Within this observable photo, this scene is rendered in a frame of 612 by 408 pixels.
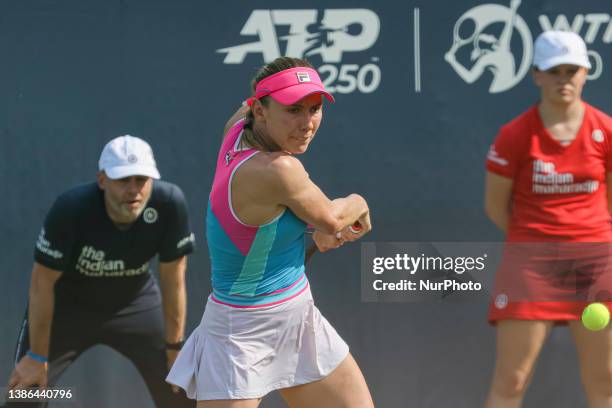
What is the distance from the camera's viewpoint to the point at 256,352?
10.5 ft

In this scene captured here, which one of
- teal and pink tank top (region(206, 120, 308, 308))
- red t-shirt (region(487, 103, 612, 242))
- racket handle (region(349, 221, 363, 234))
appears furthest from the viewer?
red t-shirt (region(487, 103, 612, 242))

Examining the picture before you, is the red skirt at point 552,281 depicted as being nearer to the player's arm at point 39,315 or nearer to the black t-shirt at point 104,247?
the black t-shirt at point 104,247

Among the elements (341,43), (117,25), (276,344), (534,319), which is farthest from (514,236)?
(117,25)

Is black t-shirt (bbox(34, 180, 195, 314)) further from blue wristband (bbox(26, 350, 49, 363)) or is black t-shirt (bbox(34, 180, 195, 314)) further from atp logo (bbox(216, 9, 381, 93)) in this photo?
atp logo (bbox(216, 9, 381, 93))

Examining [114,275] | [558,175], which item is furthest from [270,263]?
[558,175]

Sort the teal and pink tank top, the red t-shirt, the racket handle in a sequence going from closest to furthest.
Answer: the teal and pink tank top, the racket handle, the red t-shirt

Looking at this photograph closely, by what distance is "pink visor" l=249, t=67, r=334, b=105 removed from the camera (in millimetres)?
3029

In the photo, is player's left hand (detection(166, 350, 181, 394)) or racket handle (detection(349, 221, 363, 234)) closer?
racket handle (detection(349, 221, 363, 234))

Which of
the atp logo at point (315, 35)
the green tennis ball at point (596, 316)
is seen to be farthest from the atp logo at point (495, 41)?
the green tennis ball at point (596, 316)

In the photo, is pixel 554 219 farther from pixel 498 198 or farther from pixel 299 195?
pixel 299 195

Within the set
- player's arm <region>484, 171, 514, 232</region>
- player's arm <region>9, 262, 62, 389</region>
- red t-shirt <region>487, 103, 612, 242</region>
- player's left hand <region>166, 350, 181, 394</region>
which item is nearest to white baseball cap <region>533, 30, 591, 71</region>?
red t-shirt <region>487, 103, 612, 242</region>

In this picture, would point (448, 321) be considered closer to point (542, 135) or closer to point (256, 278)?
point (542, 135)

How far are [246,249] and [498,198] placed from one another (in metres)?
1.47

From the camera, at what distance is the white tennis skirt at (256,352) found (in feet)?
10.4
